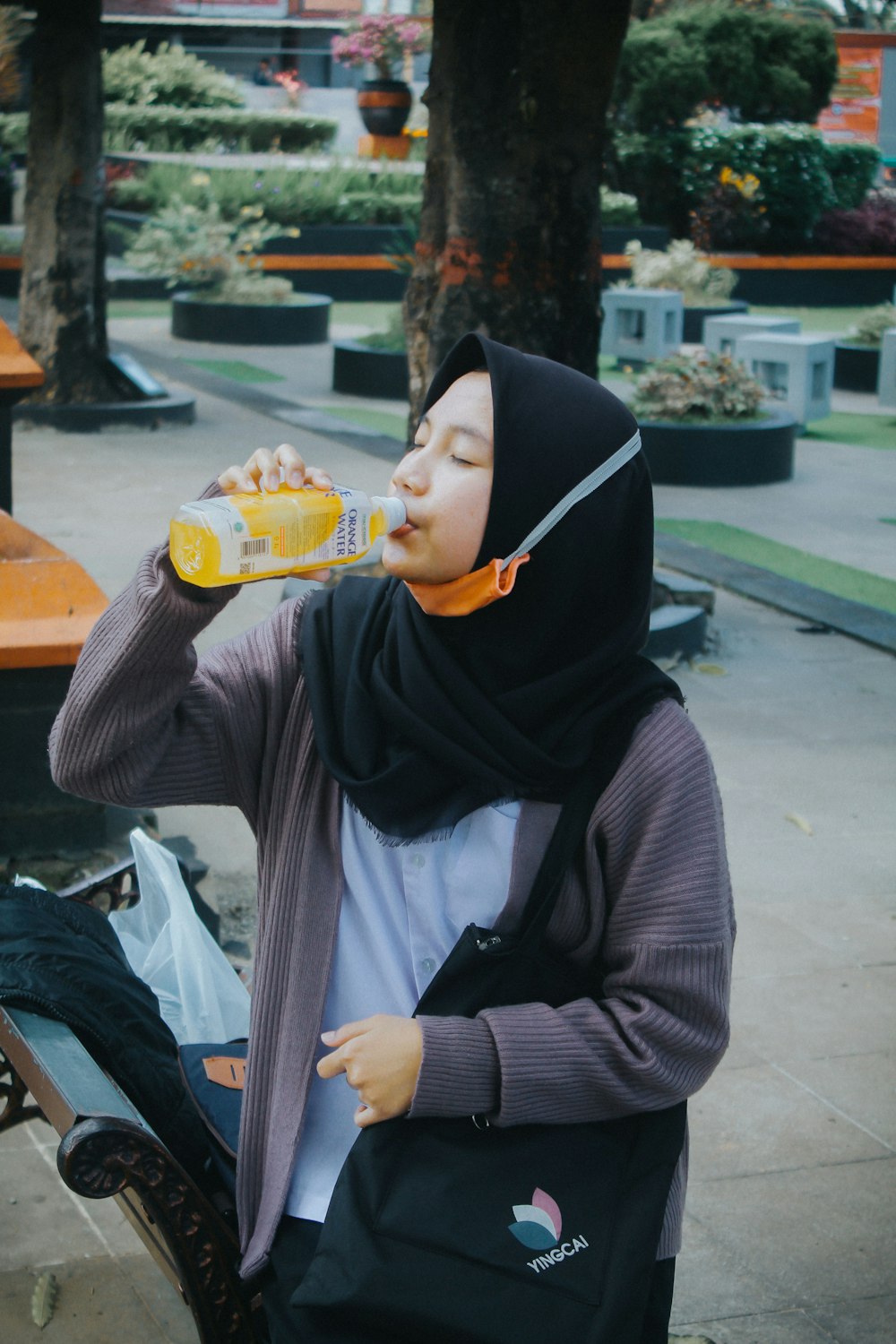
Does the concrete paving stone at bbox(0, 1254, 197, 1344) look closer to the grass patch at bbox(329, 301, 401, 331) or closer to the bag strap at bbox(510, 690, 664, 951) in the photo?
the bag strap at bbox(510, 690, 664, 951)

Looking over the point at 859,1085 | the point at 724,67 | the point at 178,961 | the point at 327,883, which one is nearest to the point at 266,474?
the point at 327,883

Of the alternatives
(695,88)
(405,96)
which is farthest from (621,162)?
(405,96)

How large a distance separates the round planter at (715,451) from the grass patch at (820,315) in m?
8.67

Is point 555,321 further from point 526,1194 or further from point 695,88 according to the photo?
point 695,88

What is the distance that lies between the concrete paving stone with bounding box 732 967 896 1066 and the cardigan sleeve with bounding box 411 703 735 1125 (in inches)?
76.2

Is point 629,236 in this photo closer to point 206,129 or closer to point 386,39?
point 386,39

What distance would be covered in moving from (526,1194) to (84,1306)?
1.30 metres

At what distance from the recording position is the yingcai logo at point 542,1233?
5.62ft

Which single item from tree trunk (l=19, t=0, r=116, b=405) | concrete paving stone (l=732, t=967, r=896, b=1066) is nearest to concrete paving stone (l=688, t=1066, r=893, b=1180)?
concrete paving stone (l=732, t=967, r=896, b=1066)

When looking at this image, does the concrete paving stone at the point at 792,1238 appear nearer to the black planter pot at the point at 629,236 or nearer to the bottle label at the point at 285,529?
the bottle label at the point at 285,529

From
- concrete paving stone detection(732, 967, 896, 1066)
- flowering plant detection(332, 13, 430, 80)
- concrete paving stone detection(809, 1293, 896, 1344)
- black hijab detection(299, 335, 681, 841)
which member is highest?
flowering plant detection(332, 13, 430, 80)

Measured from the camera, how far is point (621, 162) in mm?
23984

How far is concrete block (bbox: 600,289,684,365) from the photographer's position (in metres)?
14.7

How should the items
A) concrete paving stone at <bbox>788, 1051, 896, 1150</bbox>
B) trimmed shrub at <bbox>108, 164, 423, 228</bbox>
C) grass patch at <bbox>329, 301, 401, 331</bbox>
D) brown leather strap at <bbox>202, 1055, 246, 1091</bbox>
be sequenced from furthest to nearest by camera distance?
trimmed shrub at <bbox>108, 164, 423, 228</bbox> → grass patch at <bbox>329, 301, 401, 331</bbox> → concrete paving stone at <bbox>788, 1051, 896, 1150</bbox> → brown leather strap at <bbox>202, 1055, 246, 1091</bbox>
